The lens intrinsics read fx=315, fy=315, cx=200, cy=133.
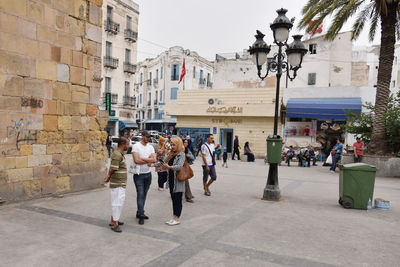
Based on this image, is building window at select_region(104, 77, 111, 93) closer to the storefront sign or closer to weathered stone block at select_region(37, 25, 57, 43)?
the storefront sign

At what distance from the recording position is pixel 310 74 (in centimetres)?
2961

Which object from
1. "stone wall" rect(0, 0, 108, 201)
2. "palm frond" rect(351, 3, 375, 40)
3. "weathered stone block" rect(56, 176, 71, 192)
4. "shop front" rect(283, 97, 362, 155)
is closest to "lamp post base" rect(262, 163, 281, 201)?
"stone wall" rect(0, 0, 108, 201)

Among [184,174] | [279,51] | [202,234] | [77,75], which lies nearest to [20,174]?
[77,75]

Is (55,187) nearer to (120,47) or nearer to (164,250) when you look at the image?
(164,250)

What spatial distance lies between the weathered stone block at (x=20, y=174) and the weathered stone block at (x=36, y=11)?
11.4 ft

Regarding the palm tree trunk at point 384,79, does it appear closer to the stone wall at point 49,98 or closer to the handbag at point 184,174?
the handbag at point 184,174

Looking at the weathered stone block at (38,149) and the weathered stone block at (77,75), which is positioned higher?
the weathered stone block at (77,75)

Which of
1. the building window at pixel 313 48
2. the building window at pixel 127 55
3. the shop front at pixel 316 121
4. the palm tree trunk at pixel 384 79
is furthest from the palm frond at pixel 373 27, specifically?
the building window at pixel 127 55

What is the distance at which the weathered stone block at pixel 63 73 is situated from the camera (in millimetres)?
7914

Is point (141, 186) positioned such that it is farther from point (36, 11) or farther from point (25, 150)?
point (36, 11)

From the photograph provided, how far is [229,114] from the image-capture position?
80.2ft

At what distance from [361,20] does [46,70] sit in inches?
562

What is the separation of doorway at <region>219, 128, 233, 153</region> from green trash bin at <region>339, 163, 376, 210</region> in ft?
57.6

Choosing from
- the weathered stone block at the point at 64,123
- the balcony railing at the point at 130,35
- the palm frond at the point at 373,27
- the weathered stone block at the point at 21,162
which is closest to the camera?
the weathered stone block at the point at 21,162
